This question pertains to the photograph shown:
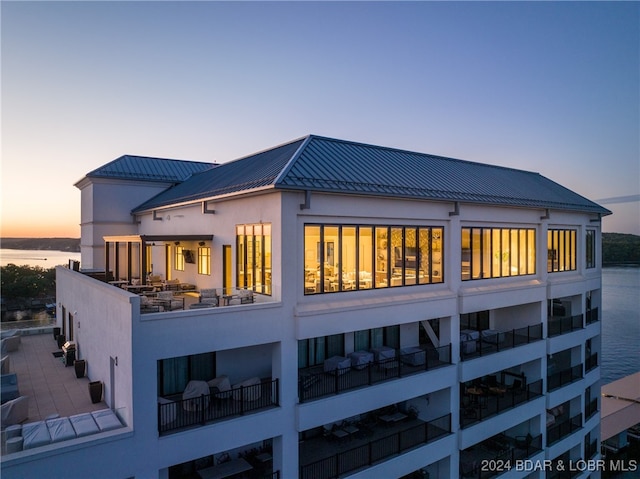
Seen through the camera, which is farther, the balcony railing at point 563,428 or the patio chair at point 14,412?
the balcony railing at point 563,428

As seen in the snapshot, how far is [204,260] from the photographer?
1748 centimetres

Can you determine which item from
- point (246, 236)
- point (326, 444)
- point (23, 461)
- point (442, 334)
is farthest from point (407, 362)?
point (23, 461)

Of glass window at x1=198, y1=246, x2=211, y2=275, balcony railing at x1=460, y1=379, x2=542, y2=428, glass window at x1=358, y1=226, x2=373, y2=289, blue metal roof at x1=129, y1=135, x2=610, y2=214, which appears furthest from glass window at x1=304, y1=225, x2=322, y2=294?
balcony railing at x1=460, y1=379, x2=542, y2=428

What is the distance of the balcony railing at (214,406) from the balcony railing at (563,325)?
16882mm

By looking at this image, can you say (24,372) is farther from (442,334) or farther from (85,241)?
(442,334)

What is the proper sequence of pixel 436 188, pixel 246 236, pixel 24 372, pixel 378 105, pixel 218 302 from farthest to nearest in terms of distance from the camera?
pixel 378 105, pixel 436 188, pixel 24 372, pixel 246 236, pixel 218 302

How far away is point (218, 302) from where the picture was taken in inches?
463

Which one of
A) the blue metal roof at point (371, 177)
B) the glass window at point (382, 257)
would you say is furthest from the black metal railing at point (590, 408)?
the glass window at point (382, 257)

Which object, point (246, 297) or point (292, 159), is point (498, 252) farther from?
point (246, 297)

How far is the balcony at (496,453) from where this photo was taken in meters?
16.9

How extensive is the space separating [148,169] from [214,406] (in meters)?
18.5

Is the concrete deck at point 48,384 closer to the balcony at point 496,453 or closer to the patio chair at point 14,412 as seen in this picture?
the patio chair at point 14,412

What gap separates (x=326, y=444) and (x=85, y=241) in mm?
20374

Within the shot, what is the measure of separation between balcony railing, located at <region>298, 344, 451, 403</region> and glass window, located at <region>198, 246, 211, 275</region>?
6.12 m
